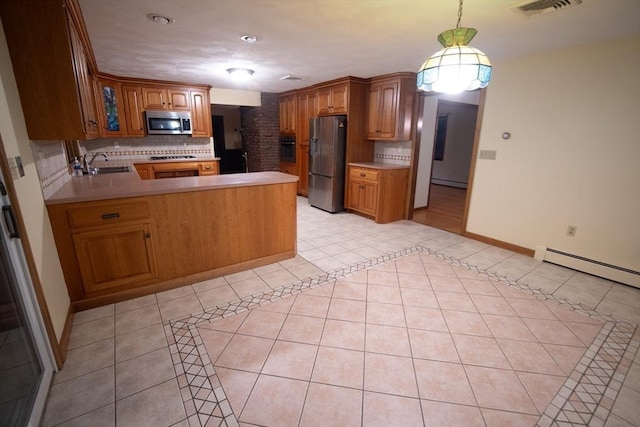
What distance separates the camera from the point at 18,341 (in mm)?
1480

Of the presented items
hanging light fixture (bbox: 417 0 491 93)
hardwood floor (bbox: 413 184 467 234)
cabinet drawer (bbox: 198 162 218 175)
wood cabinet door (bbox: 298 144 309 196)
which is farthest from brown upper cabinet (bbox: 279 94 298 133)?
hanging light fixture (bbox: 417 0 491 93)

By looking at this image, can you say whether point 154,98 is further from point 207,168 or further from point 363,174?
point 363,174

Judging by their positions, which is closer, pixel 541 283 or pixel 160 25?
pixel 160 25

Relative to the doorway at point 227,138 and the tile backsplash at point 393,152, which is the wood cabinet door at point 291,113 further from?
the doorway at point 227,138

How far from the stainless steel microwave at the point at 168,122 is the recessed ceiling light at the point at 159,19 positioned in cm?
305

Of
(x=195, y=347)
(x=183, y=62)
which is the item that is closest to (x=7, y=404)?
(x=195, y=347)

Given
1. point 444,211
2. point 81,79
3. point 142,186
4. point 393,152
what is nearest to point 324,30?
point 81,79

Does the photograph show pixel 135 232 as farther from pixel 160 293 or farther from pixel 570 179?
pixel 570 179

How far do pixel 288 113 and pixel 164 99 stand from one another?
7.85 ft

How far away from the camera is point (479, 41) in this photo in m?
2.74

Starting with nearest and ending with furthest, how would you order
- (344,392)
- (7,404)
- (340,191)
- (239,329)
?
(7,404), (344,392), (239,329), (340,191)

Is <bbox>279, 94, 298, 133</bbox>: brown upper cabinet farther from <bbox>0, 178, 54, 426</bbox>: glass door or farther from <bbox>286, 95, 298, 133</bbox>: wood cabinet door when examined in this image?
<bbox>0, 178, 54, 426</bbox>: glass door

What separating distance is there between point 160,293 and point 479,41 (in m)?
3.76

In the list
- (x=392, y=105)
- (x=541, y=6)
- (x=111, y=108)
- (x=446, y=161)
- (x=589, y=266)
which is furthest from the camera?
(x=446, y=161)
